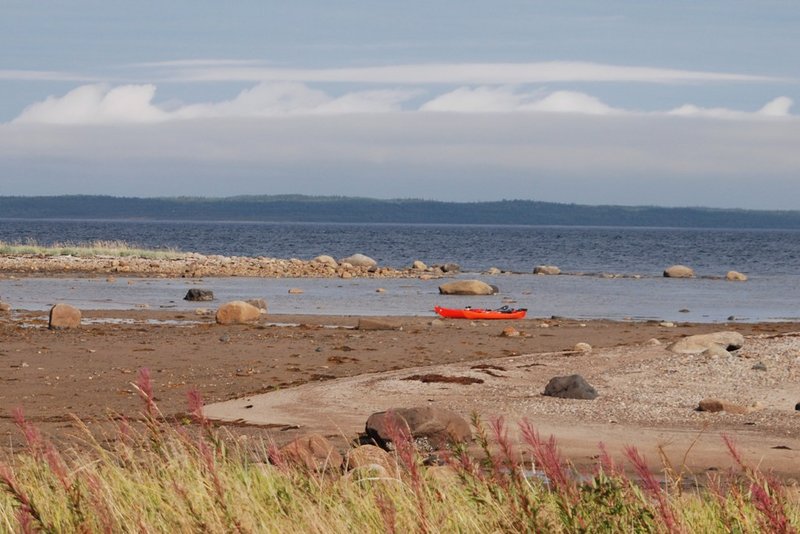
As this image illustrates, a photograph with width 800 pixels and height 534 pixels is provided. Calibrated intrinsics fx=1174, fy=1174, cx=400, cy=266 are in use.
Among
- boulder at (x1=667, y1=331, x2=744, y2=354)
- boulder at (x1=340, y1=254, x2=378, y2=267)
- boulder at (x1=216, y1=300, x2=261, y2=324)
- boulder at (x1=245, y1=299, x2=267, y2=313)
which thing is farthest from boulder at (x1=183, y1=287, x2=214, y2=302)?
boulder at (x1=340, y1=254, x2=378, y2=267)

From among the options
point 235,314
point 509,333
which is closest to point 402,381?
point 509,333

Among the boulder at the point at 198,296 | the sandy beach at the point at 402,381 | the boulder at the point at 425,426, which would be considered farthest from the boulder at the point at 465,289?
the boulder at the point at 425,426

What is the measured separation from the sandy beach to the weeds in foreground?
7.85 ft

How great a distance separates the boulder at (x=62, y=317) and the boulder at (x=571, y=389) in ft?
43.1

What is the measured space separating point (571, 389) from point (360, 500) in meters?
9.13

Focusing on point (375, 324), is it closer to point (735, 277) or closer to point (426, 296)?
point (426, 296)

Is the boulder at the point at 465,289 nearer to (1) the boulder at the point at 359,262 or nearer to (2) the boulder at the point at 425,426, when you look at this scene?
(1) the boulder at the point at 359,262

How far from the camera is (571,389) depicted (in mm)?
14867

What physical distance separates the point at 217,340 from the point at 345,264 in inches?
1393

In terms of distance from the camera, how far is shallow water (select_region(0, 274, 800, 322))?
33250 mm

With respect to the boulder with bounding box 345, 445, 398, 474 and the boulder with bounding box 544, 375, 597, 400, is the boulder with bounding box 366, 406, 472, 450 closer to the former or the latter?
the boulder with bounding box 345, 445, 398, 474

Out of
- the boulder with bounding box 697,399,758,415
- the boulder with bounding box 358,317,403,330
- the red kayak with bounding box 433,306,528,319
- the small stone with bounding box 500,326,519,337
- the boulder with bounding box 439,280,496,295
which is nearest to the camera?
the boulder with bounding box 697,399,758,415

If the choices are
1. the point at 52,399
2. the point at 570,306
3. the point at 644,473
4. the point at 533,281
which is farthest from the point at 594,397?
the point at 533,281

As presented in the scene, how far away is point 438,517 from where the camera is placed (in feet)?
18.5
